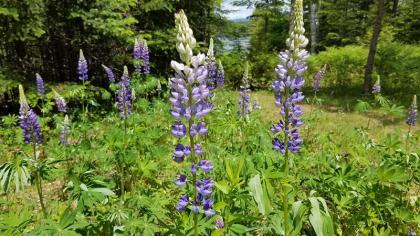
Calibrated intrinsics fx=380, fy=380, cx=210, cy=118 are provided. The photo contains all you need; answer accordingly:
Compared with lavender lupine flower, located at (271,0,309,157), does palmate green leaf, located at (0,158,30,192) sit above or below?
below

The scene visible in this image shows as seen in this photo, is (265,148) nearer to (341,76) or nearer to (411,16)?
(341,76)

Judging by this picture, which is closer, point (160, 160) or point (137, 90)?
point (160, 160)

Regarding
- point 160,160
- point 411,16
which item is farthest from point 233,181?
point 411,16

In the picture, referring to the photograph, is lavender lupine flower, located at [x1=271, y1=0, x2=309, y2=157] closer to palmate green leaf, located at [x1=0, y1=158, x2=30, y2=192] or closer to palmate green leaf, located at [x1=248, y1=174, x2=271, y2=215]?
palmate green leaf, located at [x1=248, y1=174, x2=271, y2=215]

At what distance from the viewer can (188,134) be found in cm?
248

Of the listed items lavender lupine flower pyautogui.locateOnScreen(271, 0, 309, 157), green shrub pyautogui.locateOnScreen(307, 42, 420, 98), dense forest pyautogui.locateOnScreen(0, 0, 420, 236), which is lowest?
green shrub pyautogui.locateOnScreen(307, 42, 420, 98)

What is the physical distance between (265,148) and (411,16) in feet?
60.2

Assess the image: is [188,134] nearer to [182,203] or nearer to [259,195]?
[182,203]

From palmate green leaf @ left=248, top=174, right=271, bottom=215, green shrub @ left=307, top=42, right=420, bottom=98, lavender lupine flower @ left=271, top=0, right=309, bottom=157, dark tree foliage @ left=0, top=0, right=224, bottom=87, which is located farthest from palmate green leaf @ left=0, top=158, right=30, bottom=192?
green shrub @ left=307, top=42, right=420, bottom=98

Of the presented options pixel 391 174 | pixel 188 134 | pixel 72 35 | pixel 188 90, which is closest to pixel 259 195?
pixel 188 134

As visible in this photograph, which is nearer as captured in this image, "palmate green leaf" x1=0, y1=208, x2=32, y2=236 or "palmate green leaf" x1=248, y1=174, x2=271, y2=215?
"palmate green leaf" x1=248, y1=174, x2=271, y2=215

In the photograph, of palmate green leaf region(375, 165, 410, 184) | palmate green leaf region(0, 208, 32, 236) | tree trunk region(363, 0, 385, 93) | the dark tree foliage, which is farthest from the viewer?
tree trunk region(363, 0, 385, 93)

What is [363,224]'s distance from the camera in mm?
4000

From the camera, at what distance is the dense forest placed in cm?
283
